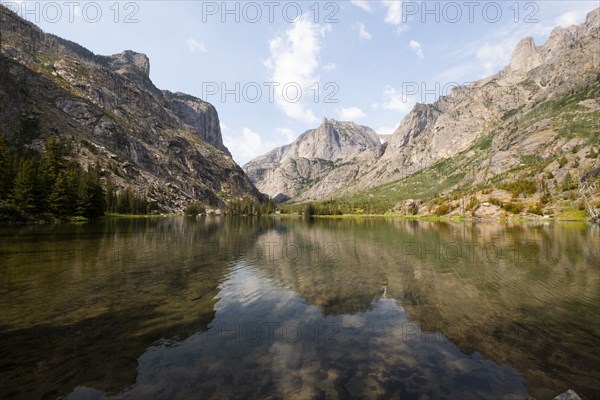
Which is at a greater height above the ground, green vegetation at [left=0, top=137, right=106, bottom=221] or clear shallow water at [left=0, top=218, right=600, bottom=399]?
green vegetation at [left=0, top=137, right=106, bottom=221]

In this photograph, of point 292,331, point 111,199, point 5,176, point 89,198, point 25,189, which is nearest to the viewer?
point 292,331

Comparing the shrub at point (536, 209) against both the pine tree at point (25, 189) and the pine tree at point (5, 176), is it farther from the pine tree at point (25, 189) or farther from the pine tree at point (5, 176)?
the pine tree at point (5, 176)

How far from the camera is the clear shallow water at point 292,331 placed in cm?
1227

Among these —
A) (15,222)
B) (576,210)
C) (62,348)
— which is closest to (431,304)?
(62,348)

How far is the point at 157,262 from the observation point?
36781 mm

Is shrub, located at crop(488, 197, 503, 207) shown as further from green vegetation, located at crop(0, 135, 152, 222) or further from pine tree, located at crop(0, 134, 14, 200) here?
pine tree, located at crop(0, 134, 14, 200)

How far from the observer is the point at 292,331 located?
18.3 meters

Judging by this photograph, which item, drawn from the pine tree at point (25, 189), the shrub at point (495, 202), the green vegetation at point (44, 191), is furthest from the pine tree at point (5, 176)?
the shrub at point (495, 202)

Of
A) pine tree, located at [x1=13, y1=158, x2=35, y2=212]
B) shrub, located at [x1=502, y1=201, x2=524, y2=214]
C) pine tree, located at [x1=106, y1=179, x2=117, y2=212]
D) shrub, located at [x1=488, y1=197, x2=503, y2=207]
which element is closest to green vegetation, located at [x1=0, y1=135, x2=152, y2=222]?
pine tree, located at [x1=13, y1=158, x2=35, y2=212]

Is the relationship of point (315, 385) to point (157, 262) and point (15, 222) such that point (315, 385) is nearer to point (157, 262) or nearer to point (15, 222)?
point (157, 262)

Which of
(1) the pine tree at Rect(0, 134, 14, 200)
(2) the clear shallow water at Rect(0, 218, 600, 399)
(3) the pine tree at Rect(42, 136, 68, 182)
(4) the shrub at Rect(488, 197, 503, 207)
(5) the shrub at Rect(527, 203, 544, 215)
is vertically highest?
(3) the pine tree at Rect(42, 136, 68, 182)

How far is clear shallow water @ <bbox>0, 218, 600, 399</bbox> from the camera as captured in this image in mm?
12273

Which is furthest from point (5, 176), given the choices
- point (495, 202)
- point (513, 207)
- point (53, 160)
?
point (495, 202)

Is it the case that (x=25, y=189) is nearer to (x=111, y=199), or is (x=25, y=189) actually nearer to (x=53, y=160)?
(x=53, y=160)
